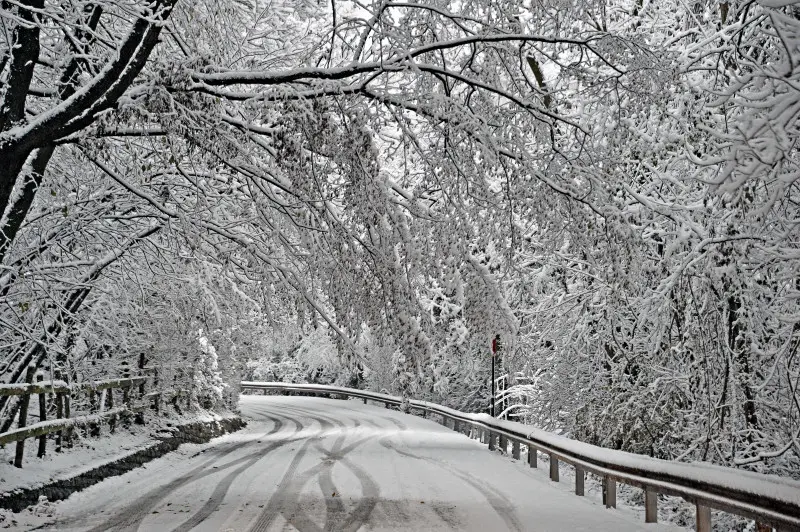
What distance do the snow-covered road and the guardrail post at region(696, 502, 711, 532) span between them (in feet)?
2.92

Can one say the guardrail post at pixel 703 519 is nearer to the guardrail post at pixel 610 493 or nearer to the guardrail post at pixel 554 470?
the guardrail post at pixel 610 493

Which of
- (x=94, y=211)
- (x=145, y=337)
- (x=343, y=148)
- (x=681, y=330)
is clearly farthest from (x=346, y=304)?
(x=145, y=337)

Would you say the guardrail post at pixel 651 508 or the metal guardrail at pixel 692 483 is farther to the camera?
the guardrail post at pixel 651 508

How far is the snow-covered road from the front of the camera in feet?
26.5

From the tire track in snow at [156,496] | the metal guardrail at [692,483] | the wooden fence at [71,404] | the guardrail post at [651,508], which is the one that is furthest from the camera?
the wooden fence at [71,404]

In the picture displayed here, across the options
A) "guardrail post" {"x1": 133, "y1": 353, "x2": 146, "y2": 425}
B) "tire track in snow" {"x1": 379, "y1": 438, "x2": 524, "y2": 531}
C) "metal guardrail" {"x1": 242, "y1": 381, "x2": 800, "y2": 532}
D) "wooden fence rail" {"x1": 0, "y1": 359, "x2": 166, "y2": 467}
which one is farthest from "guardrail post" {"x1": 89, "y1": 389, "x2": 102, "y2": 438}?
"metal guardrail" {"x1": 242, "y1": 381, "x2": 800, "y2": 532}

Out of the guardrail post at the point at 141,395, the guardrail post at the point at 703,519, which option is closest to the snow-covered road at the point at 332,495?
the guardrail post at the point at 703,519

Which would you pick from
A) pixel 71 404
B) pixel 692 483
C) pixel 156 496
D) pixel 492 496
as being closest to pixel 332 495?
pixel 492 496

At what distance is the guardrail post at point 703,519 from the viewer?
6.86m

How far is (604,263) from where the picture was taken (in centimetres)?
691

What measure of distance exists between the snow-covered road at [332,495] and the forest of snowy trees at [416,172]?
5.72 feet

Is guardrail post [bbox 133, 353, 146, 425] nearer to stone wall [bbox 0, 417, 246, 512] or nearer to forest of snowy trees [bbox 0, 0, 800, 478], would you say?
stone wall [bbox 0, 417, 246, 512]

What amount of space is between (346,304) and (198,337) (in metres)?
13.2

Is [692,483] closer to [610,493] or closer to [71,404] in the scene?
[610,493]
